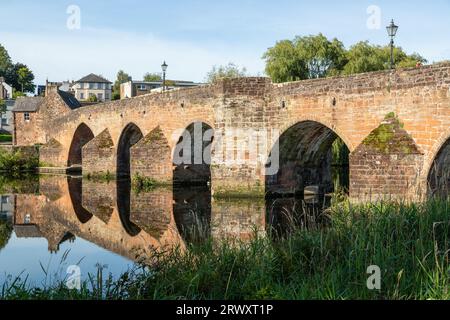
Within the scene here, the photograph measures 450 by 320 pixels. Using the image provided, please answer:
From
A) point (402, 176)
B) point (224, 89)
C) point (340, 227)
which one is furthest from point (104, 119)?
point (340, 227)

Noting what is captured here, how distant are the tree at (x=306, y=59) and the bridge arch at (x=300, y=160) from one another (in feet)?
43.2

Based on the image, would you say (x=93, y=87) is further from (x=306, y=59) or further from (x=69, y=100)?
(x=306, y=59)

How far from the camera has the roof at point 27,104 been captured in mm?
47969

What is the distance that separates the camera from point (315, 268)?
6043 mm

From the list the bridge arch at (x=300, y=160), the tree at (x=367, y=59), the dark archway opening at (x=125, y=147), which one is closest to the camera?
the bridge arch at (x=300, y=160)

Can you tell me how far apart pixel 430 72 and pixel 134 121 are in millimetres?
16253

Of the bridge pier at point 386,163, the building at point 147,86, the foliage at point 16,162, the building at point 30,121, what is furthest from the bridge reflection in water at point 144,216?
the building at point 147,86

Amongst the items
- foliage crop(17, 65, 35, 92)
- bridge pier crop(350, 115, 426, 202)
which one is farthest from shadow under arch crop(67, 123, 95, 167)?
foliage crop(17, 65, 35, 92)

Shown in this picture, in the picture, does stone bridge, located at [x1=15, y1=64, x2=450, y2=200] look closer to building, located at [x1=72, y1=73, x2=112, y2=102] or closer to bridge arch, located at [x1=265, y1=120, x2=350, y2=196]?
bridge arch, located at [x1=265, y1=120, x2=350, y2=196]

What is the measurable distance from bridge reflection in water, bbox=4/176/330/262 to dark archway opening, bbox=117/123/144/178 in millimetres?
5726

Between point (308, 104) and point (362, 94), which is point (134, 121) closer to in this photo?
point (308, 104)

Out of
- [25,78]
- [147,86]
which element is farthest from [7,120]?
[147,86]

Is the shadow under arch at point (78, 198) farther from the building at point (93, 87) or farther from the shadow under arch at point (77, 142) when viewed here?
the building at point (93, 87)

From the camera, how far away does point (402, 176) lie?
12.8 m
